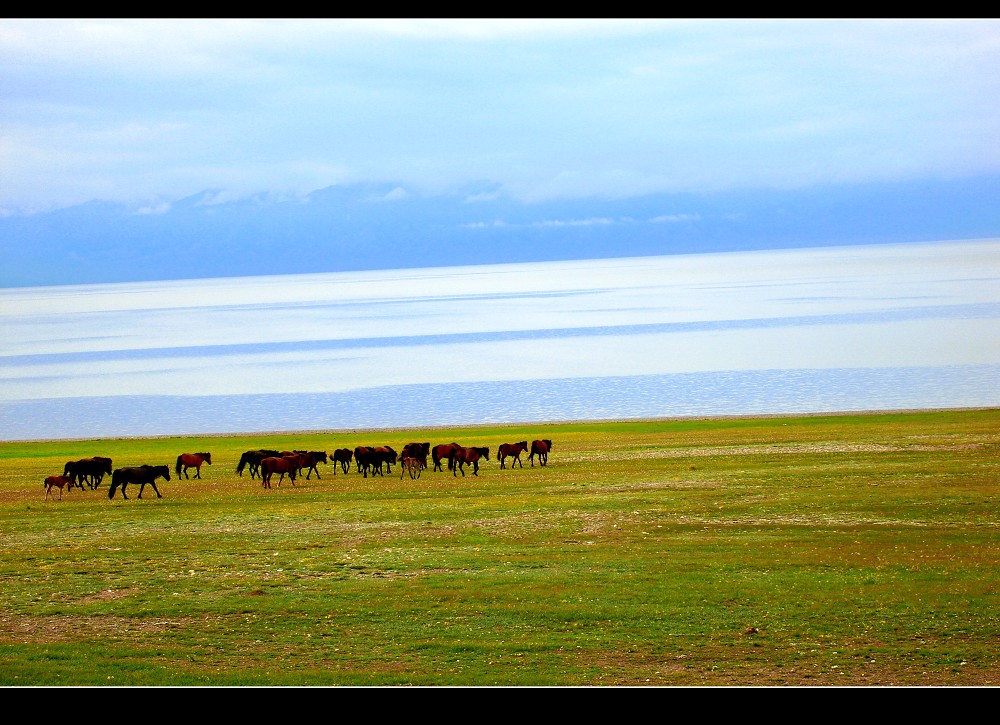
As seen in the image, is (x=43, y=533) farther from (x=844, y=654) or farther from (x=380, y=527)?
(x=844, y=654)

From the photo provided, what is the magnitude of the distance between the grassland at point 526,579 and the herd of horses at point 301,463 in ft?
2.48

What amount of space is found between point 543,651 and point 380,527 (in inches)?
396

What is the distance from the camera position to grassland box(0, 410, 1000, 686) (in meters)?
12.0

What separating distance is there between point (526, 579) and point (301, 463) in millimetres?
17019

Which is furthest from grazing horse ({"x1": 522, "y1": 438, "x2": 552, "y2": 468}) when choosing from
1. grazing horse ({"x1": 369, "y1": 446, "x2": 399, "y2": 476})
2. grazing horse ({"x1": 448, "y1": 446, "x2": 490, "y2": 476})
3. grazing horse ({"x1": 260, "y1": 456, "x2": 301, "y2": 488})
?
grazing horse ({"x1": 260, "y1": 456, "x2": 301, "y2": 488})

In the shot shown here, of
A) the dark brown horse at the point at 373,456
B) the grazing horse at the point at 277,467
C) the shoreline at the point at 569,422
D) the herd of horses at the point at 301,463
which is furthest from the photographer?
the shoreline at the point at 569,422

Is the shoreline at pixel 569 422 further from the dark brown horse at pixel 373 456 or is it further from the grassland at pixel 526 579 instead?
the grassland at pixel 526 579

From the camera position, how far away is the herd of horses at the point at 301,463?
2936 centimetres

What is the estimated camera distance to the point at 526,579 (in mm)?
16609

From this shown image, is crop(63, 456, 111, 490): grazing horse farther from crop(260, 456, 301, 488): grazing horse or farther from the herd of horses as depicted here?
crop(260, 456, 301, 488): grazing horse

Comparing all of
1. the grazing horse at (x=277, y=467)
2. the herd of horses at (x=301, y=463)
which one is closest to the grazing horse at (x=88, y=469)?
the herd of horses at (x=301, y=463)

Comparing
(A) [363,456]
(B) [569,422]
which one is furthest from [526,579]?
(B) [569,422]
